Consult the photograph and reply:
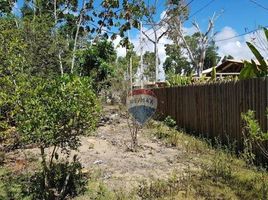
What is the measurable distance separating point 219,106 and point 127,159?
3.06 m

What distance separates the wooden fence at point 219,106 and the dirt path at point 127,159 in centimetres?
138

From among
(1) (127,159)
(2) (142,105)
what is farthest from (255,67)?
(2) (142,105)

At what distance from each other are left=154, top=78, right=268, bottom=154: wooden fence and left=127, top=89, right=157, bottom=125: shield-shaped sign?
38.4 inches

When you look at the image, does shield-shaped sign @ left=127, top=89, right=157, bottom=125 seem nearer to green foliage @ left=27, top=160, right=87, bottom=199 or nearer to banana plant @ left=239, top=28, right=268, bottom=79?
banana plant @ left=239, top=28, right=268, bottom=79

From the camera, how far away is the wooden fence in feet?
28.1

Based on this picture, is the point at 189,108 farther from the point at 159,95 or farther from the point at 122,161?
the point at 122,161

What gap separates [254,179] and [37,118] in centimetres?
390

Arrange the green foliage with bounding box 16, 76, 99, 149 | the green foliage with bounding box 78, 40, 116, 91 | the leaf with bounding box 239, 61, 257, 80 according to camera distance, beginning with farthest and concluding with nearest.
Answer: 1. the green foliage with bounding box 78, 40, 116, 91
2. the leaf with bounding box 239, 61, 257, 80
3. the green foliage with bounding box 16, 76, 99, 149

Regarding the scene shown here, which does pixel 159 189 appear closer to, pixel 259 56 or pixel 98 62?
pixel 259 56

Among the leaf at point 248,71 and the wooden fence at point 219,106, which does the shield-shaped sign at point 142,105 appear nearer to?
the wooden fence at point 219,106

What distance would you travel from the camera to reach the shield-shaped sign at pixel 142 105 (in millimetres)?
14469

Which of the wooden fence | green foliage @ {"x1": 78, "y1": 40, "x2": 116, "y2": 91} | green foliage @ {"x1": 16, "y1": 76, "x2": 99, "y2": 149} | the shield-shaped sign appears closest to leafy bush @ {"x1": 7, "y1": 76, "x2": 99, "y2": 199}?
green foliage @ {"x1": 16, "y1": 76, "x2": 99, "y2": 149}

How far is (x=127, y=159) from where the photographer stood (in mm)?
8938

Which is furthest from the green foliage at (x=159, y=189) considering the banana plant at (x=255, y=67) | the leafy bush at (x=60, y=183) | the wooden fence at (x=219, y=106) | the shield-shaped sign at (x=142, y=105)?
the shield-shaped sign at (x=142, y=105)
